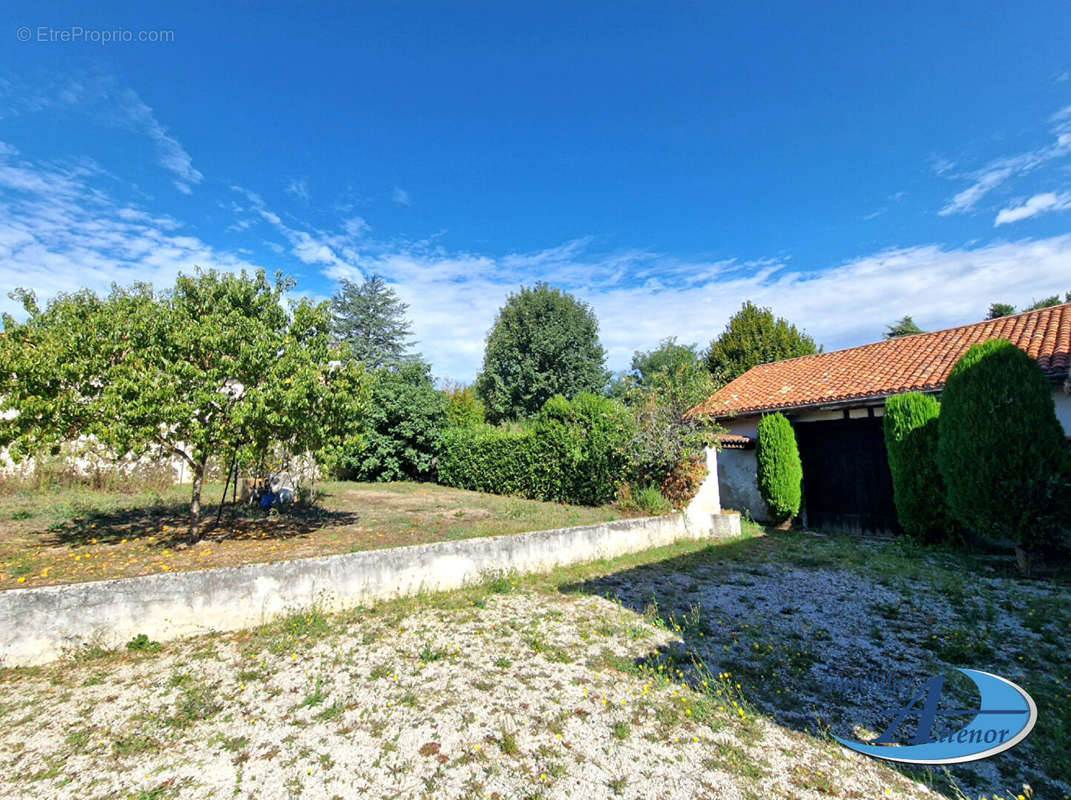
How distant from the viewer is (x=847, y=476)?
10.2 meters

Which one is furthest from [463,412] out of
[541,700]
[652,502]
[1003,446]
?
[541,700]

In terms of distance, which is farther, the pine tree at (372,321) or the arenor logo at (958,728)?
the pine tree at (372,321)

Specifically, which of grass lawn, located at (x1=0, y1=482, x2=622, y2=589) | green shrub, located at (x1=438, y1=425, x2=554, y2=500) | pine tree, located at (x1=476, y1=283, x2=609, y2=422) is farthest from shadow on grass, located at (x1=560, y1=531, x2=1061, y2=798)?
pine tree, located at (x1=476, y1=283, x2=609, y2=422)

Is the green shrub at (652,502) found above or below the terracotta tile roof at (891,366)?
below

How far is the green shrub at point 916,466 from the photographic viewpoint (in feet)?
26.9

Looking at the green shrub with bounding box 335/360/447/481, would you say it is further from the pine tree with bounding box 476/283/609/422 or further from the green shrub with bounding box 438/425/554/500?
the pine tree with bounding box 476/283/609/422

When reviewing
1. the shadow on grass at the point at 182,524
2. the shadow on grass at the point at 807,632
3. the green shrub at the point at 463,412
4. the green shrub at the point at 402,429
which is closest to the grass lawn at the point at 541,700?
the shadow on grass at the point at 807,632

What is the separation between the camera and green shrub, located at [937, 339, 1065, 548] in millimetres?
6449

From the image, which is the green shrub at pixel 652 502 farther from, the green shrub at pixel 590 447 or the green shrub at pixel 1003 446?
the green shrub at pixel 1003 446

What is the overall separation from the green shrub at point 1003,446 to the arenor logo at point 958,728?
425cm

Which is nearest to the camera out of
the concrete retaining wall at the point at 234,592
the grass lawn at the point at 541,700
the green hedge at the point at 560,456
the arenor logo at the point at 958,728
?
the grass lawn at the point at 541,700

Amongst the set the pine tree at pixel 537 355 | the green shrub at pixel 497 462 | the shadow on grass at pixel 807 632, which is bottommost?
the shadow on grass at pixel 807 632

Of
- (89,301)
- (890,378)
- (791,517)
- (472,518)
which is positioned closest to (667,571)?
(472,518)

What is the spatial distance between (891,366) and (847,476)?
2.90 m
